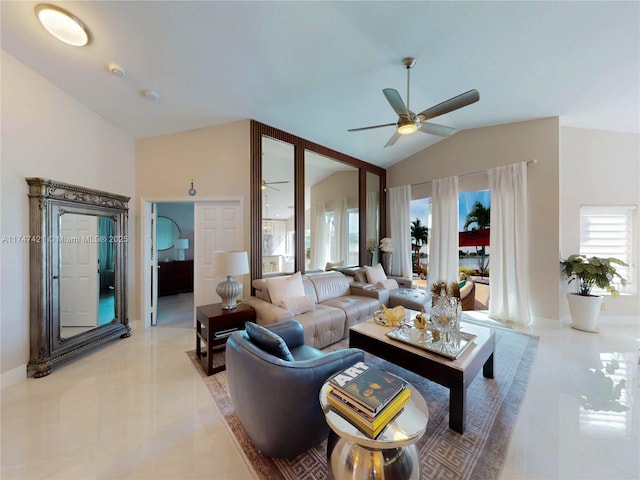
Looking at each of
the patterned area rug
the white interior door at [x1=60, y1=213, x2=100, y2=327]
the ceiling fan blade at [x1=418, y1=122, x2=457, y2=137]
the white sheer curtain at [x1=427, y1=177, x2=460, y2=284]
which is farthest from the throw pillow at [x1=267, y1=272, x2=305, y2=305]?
the white sheer curtain at [x1=427, y1=177, x2=460, y2=284]

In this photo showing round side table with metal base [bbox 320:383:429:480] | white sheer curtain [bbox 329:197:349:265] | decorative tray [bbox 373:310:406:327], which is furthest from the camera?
white sheer curtain [bbox 329:197:349:265]

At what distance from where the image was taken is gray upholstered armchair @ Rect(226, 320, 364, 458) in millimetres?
1316

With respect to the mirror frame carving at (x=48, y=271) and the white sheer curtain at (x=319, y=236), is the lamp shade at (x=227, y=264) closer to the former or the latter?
the mirror frame carving at (x=48, y=271)

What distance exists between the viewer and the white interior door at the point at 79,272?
8.51ft

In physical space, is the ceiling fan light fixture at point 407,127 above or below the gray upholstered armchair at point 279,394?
→ above

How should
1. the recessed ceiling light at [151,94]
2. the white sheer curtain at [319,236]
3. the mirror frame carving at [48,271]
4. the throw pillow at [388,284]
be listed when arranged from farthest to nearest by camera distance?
the white sheer curtain at [319,236] < the throw pillow at [388,284] < the recessed ceiling light at [151,94] < the mirror frame carving at [48,271]

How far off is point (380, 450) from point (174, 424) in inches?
61.8

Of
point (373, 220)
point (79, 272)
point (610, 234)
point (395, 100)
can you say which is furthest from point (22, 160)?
point (610, 234)

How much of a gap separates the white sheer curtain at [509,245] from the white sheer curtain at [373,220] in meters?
2.22

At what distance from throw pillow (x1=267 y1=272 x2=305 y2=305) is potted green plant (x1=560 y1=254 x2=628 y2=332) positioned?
4.04m

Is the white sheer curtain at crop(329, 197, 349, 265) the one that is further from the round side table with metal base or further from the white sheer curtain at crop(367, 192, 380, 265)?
the round side table with metal base

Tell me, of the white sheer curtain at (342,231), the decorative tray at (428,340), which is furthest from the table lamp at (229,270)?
the white sheer curtain at (342,231)

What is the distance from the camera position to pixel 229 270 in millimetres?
2686

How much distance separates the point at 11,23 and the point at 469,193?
6.01m
